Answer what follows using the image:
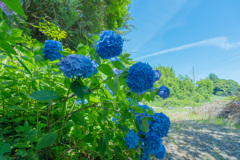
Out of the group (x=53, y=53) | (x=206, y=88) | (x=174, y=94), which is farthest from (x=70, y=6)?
(x=206, y=88)

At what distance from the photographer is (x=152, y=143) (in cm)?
100

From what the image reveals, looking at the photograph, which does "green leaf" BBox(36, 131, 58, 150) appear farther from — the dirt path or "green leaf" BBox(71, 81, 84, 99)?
the dirt path

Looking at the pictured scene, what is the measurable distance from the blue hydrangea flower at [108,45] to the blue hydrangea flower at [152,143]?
Answer: 0.62 m

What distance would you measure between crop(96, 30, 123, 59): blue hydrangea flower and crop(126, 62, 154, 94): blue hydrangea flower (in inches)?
5.8

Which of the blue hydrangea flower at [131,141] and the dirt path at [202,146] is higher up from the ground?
the blue hydrangea flower at [131,141]

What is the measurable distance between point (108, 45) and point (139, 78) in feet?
0.74

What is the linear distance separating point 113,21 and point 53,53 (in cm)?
864

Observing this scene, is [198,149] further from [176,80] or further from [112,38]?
[176,80]

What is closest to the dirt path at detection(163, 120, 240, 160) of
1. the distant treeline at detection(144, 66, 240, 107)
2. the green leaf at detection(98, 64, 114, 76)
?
the green leaf at detection(98, 64, 114, 76)

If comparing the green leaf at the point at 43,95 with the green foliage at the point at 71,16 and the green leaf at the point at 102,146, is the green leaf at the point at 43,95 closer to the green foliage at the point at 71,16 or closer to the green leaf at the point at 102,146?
the green leaf at the point at 102,146

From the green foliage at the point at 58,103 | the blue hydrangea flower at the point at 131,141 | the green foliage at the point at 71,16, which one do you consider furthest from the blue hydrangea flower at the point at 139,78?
the green foliage at the point at 71,16

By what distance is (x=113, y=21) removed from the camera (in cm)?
877

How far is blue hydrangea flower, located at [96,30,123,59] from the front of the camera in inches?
28.8

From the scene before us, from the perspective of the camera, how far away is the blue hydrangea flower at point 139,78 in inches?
26.2
